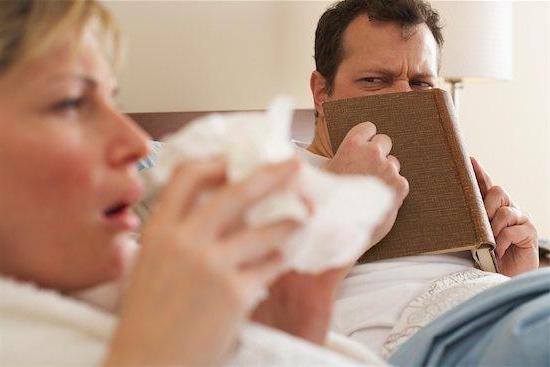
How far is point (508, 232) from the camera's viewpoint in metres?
1.39

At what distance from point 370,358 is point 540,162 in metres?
2.75

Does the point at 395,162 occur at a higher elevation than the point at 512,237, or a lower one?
higher

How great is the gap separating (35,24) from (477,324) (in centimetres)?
68

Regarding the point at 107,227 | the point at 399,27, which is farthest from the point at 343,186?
the point at 399,27

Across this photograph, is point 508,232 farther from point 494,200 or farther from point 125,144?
point 125,144

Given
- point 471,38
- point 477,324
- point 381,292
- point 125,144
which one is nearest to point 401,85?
point 381,292

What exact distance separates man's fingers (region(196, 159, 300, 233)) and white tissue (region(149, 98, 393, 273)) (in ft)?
0.05

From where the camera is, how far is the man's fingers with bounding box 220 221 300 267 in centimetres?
49

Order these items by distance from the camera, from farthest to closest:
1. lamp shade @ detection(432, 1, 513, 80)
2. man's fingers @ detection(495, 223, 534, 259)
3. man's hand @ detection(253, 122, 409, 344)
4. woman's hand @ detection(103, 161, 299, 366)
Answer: lamp shade @ detection(432, 1, 513, 80)
man's fingers @ detection(495, 223, 534, 259)
man's hand @ detection(253, 122, 409, 344)
woman's hand @ detection(103, 161, 299, 366)

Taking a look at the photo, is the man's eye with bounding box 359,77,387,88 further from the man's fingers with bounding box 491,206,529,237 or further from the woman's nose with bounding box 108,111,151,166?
the woman's nose with bounding box 108,111,151,166

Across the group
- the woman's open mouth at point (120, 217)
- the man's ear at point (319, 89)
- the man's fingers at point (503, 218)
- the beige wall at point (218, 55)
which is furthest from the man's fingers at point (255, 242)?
the beige wall at point (218, 55)

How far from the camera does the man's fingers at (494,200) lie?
1404 mm

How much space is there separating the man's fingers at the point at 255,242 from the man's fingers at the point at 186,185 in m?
0.04

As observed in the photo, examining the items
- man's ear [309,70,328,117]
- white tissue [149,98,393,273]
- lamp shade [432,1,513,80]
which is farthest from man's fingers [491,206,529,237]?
lamp shade [432,1,513,80]
